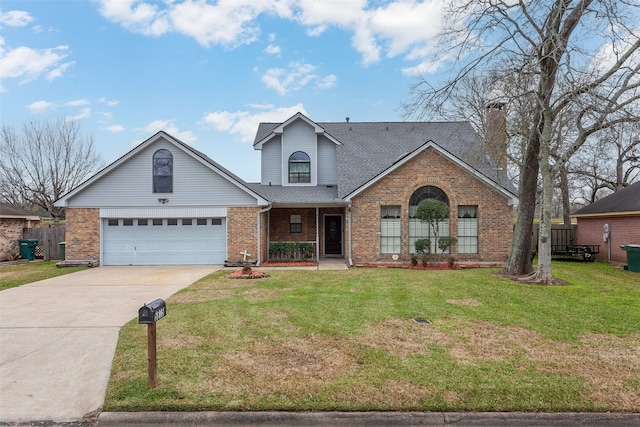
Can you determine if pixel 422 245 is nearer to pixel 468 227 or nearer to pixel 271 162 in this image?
pixel 468 227

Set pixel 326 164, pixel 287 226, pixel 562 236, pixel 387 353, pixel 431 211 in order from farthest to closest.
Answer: pixel 562 236 < pixel 326 164 < pixel 287 226 < pixel 431 211 < pixel 387 353

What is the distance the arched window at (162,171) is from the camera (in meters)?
15.9

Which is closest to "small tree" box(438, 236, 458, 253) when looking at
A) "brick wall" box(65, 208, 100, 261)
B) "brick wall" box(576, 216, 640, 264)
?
"brick wall" box(576, 216, 640, 264)

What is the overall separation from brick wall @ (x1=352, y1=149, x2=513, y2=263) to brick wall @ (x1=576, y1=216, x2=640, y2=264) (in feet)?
16.8

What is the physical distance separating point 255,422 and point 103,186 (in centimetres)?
1510

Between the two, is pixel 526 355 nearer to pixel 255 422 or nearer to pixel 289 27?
pixel 255 422

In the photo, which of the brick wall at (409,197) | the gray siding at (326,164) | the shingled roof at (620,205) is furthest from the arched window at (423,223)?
the shingled roof at (620,205)

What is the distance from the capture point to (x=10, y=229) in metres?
18.4

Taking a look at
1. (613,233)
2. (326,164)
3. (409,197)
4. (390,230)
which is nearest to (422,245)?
(390,230)

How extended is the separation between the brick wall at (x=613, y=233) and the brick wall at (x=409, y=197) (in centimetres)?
511

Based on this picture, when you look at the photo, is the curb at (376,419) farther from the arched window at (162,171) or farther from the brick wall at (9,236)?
the brick wall at (9,236)

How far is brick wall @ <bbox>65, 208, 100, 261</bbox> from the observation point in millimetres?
15750

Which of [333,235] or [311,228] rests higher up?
[311,228]

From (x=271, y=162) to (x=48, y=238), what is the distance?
11816 millimetres
